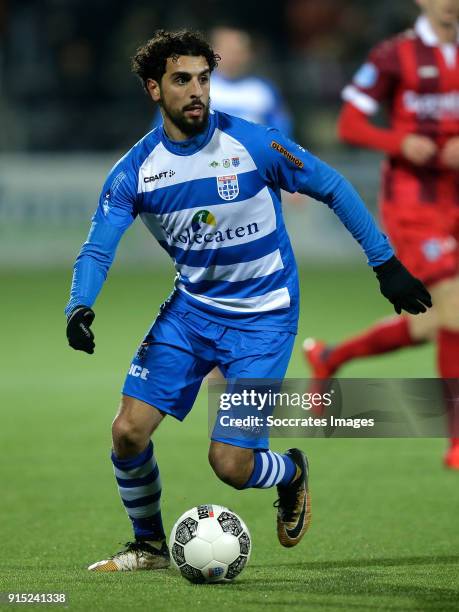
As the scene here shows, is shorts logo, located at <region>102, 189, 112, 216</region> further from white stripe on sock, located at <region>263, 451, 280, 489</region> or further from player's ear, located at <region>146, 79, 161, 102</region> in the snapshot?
white stripe on sock, located at <region>263, 451, 280, 489</region>

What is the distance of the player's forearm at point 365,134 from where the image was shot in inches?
288

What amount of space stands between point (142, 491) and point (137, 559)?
0.26 m

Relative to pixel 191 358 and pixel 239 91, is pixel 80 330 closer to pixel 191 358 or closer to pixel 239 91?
pixel 191 358

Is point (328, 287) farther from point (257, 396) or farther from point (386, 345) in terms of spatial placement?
point (257, 396)

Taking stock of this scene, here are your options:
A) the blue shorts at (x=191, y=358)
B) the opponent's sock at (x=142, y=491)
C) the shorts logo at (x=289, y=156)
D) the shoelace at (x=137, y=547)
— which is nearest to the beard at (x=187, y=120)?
the shorts logo at (x=289, y=156)

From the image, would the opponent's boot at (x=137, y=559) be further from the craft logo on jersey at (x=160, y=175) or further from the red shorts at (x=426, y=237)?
the red shorts at (x=426, y=237)

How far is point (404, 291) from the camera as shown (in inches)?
191

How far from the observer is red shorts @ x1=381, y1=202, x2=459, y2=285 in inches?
283

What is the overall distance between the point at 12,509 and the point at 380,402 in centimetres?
200

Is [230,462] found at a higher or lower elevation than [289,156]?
lower

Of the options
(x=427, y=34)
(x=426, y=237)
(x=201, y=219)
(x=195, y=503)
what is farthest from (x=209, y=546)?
(x=427, y=34)

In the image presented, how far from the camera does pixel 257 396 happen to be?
5023 millimetres

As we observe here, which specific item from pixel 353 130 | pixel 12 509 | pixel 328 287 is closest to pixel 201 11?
pixel 328 287

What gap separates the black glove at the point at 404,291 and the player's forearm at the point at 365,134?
8.19ft
